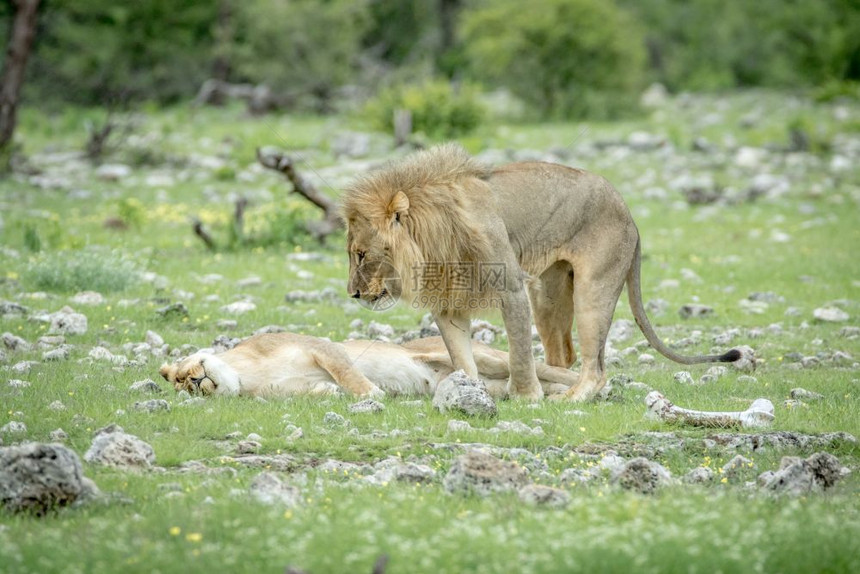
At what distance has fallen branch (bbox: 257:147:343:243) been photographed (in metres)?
15.1

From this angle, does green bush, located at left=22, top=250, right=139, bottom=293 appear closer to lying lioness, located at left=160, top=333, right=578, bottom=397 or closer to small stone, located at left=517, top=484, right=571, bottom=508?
lying lioness, located at left=160, top=333, right=578, bottom=397

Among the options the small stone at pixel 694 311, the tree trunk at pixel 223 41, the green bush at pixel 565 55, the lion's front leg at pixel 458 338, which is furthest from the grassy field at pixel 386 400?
the tree trunk at pixel 223 41

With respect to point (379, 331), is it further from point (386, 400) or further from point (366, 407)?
point (366, 407)

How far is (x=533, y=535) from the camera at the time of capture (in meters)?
5.23

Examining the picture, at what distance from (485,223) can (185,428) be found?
2.76 meters

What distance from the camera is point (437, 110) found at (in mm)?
25484

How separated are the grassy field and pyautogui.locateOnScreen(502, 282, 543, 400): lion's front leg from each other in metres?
0.49

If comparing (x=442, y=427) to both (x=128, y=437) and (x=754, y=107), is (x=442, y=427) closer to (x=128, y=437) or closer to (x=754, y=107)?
(x=128, y=437)

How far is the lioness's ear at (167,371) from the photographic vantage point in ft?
28.5

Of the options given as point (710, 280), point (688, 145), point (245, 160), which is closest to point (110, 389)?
point (710, 280)

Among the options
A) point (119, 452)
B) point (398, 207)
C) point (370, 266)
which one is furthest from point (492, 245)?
point (119, 452)

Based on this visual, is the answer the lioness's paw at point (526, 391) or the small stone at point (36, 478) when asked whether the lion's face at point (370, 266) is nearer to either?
the lioness's paw at point (526, 391)

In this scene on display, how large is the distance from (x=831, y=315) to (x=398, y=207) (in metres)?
5.84

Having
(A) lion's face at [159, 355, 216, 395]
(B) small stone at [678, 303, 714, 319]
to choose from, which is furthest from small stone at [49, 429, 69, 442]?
(B) small stone at [678, 303, 714, 319]
